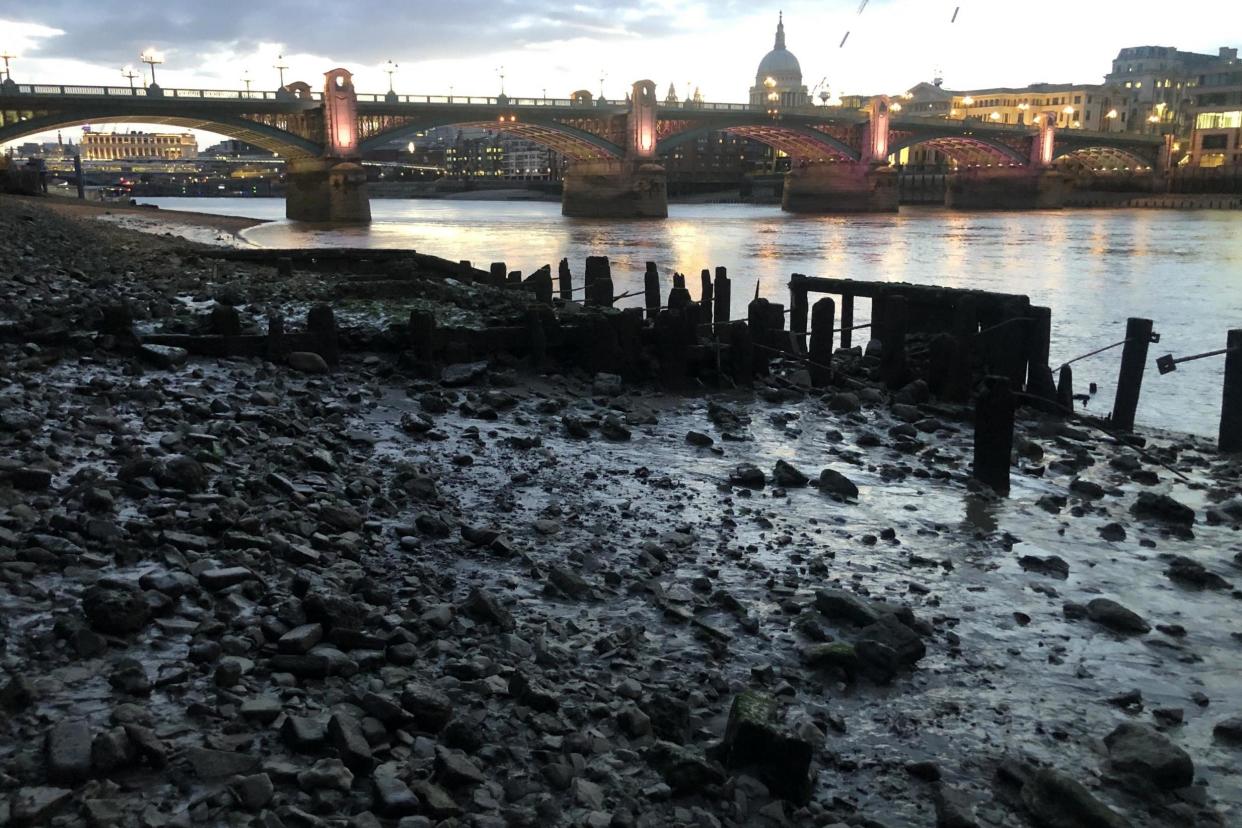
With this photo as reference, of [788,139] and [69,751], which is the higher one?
[788,139]

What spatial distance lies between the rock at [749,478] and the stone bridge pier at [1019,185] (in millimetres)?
106328

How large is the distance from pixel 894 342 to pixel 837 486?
15.7 ft

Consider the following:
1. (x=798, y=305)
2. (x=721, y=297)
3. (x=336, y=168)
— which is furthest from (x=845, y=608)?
(x=336, y=168)

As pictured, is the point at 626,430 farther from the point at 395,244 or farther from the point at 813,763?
the point at 395,244

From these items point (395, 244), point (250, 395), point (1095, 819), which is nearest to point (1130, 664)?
point (1095, 819)

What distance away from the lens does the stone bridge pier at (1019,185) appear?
340ft

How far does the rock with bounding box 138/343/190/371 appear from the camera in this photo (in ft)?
30.6

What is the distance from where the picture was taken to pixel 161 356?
933 centimetres

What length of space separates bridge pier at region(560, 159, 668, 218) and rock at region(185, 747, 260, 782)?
83383 mm

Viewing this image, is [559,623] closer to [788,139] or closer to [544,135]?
[544,135]

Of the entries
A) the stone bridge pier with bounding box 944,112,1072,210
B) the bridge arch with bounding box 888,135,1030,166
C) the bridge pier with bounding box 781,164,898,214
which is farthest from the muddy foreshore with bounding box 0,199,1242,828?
Answer: the stone bridge pier with bounding box 944,112,1072,210

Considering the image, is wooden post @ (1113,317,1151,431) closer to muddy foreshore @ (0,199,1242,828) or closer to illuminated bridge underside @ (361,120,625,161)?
muddy foreshore @ (0,199,1242,828)

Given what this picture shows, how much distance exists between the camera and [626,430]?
926 cm

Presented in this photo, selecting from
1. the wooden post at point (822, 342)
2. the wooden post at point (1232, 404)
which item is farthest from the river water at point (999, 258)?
the wooden post at point (822, 342)
